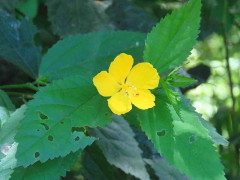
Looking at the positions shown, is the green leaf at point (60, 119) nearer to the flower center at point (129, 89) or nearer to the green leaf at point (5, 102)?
the flower center at point (129, 89)

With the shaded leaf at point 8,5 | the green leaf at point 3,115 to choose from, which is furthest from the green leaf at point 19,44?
the green leaf at point 3,115

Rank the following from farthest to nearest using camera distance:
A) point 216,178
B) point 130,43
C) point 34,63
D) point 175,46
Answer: point 34,63
point 130,43
point 175,46
point 216,178

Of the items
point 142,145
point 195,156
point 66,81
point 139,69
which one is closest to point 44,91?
point 66,81

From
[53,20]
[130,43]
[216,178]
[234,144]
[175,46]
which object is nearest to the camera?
[216,178]

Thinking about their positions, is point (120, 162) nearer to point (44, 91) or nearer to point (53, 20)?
point (44, 91)

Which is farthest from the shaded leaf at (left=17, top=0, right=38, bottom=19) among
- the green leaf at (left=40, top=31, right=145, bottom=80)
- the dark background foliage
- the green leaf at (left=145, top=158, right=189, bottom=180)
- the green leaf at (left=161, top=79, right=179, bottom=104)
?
the green leaf at (left=161, top=79, right=179, bottom=104)
